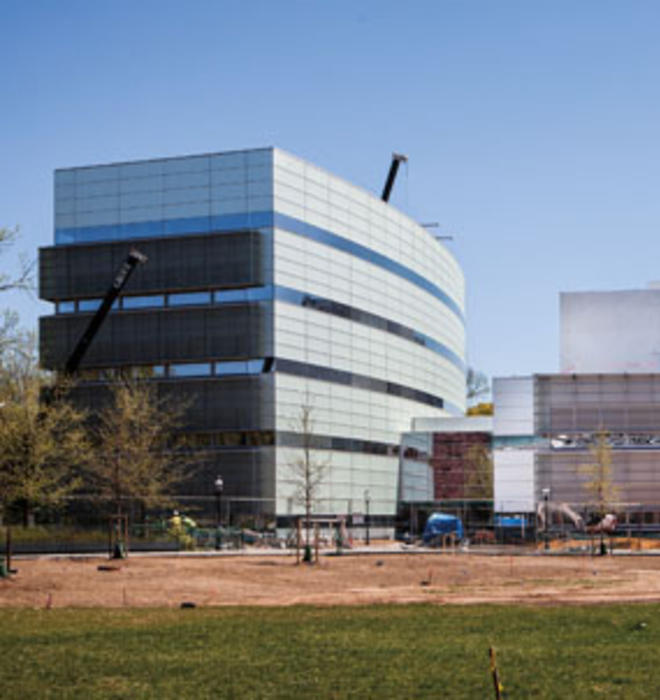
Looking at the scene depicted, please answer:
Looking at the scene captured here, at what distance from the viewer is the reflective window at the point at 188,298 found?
8869cm

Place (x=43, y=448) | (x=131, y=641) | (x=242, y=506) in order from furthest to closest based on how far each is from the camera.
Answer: (x=242, y=506), (x=43, y=448), (x=131, y=641)

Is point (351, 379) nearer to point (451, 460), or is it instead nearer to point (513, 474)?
point (451, 460)

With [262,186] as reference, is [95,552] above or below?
below

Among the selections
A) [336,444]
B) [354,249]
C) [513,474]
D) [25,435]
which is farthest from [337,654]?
[354,249]

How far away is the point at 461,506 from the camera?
9288cm

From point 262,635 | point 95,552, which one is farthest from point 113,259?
point 262,635

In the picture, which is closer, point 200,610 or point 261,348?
point 200,610

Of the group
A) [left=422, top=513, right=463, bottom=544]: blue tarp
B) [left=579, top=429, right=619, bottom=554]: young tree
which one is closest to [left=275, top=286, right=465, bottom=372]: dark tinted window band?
[left=422, top=513, right=463, bottom=544]: blue tarp

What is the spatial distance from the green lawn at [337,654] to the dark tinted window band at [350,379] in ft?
187

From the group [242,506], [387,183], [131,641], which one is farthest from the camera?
[387,183]

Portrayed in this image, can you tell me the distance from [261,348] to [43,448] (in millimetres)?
31846

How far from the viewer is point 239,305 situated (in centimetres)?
8662

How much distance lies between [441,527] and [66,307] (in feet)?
113

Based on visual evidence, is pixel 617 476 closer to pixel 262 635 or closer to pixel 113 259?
pixel 113 259
